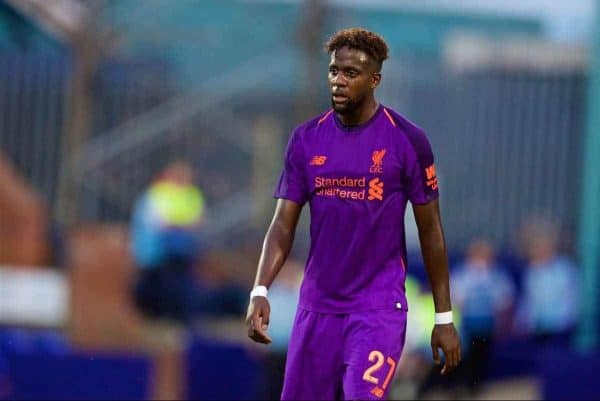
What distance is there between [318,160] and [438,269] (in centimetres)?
74

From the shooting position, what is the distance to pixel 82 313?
1642 centimetres

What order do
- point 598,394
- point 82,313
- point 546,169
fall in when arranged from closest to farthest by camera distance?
point 598,394 < point 82,313 < point 546,169

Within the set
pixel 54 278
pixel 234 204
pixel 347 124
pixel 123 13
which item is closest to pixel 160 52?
pixel 123 13

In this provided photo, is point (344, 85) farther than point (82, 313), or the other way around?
point (82, 313)

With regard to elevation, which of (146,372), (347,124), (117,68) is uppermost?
(117,68)

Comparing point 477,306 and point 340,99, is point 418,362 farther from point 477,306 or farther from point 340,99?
point 340,99

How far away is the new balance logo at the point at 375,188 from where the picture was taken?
7113 millimetres

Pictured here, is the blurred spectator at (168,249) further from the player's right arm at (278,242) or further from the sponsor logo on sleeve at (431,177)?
the sponsor logo on sleeve at (431,177)

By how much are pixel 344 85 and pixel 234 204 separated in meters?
13.2

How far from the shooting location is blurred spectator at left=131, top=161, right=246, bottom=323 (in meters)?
16.5

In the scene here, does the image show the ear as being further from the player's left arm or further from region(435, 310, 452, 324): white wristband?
region(435, 310, 452, 324): white wristband

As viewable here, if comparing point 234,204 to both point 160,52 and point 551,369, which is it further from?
point 551,369

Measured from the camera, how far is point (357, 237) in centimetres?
714

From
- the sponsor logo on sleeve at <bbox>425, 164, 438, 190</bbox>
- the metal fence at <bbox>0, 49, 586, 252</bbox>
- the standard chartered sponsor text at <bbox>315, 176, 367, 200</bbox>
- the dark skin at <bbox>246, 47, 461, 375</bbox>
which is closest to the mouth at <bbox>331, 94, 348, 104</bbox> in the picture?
the dark skin at <bbox>246, 47, 461, 375</bbox>
